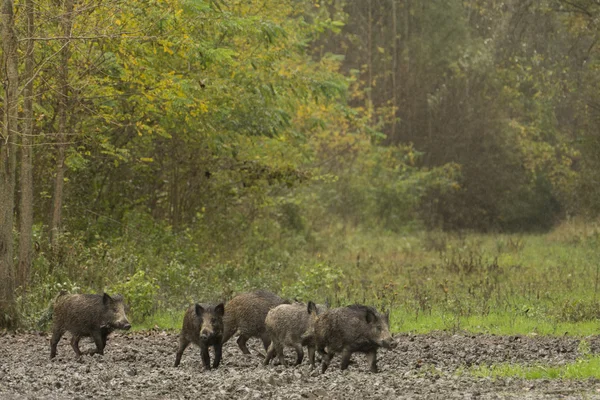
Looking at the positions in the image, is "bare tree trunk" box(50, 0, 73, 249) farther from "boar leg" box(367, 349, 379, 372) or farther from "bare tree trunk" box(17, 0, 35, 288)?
"boar leg" box(367, 349, 379, 372)

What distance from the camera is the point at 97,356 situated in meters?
13.6

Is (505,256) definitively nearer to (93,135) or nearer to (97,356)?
(93,135)

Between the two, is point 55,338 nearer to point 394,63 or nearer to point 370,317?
point 370,317

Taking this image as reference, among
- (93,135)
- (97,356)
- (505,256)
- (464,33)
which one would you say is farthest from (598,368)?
(464,33)

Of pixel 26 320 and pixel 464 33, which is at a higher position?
pixel 464 33

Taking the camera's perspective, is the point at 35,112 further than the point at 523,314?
Yes

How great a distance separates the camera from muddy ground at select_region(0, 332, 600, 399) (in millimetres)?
9812

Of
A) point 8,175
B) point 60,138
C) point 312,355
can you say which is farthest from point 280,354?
point 60,138

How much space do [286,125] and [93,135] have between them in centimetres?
689

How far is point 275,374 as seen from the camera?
36.0 ft

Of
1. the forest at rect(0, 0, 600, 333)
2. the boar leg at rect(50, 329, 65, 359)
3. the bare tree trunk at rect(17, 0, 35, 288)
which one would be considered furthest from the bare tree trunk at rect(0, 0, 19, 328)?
the boar leg at rect(50, 329, 65, 359)

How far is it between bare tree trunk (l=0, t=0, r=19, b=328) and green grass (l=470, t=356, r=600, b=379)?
8.39 metres

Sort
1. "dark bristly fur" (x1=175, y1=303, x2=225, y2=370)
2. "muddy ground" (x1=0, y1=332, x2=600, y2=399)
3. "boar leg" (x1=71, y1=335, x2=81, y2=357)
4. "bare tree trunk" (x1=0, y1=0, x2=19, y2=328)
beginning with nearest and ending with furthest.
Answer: "muddy ground" (x1=0, y1=332, x2=600, y2=399) → "dark bristly fur" (x1=175, y1=303, x2=225, y2=370) → "boar leg" (x1=71, y1=335, x2=81, y2=357) → "bare tree trunk" (x1=0, y1=0, x2=19, y2=328)

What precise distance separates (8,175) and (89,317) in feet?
13.8
